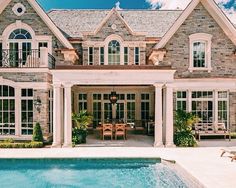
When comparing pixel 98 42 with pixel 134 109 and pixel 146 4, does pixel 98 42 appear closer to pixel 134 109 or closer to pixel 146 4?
pixel 134 109

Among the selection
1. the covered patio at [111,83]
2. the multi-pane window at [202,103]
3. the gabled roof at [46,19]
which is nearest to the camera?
the covered patio at [111,83]

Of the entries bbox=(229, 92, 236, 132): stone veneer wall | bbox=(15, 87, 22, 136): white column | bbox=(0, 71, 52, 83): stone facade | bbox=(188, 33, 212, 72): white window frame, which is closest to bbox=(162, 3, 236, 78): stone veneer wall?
bbox=(188, 33, 212, 72): white window frame

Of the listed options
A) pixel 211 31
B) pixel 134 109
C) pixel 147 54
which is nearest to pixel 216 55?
pixel 211 31

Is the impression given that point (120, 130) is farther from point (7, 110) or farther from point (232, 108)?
point (232, 108)

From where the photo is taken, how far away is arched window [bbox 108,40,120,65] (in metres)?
22.5

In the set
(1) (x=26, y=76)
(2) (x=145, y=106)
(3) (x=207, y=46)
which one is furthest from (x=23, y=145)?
(3) (x=207, y=46)

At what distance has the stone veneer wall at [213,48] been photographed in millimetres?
21125

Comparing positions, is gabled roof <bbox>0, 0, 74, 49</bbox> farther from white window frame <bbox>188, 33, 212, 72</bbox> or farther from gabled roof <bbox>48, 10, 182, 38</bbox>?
white window frame <bbox>188, 33, 212, 72</bbox>

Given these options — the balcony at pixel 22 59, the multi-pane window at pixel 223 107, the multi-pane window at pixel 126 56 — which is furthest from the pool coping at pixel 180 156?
the multi-pane window at pixel 126 56

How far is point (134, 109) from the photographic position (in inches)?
999

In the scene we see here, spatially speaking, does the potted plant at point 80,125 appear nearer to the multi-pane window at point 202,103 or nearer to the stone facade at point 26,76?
the stone facade at point 26,76

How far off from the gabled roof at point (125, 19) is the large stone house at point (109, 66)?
9 cm

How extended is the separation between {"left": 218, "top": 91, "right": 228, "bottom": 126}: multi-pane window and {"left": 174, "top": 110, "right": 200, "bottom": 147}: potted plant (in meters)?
3.39

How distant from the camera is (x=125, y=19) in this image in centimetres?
2556
